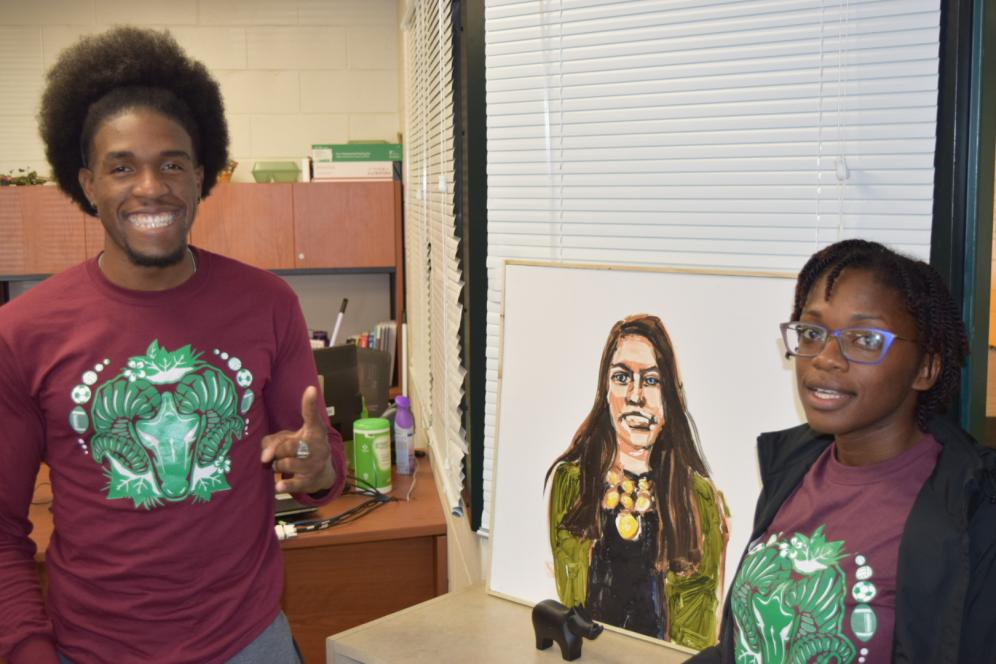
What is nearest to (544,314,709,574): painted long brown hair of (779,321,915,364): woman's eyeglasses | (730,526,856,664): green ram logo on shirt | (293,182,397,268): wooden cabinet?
(730,526,856,664): green ram logo on shirt

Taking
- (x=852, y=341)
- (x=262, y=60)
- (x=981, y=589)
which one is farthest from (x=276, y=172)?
(x=981, y=589)

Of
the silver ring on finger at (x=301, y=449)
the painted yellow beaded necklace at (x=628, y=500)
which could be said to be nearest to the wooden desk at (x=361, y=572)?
the painted yellow beaded necklace at (x=628, y=500)

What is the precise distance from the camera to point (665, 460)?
4.75 feet

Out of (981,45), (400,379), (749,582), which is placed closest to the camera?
(749,582)

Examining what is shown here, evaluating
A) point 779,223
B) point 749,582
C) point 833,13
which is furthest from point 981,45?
point 749,582

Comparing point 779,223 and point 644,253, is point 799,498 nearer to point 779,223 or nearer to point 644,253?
point 779,223

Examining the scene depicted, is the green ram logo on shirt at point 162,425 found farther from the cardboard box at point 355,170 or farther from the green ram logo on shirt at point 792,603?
the cardboard box at point 355,170

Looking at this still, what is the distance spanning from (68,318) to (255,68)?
3415 mm

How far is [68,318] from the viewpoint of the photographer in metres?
1.32

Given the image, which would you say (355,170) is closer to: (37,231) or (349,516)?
(37,231)

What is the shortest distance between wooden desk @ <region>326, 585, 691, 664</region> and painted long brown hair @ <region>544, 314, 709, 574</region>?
0.15 metres

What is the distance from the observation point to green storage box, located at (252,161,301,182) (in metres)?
4.12

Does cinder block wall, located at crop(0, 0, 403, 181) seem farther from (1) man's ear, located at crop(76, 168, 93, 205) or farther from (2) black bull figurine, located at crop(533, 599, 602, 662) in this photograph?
(2) black bull figurine, located at crop(533, 599, 602, 662)

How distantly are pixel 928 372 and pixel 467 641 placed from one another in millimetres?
881
